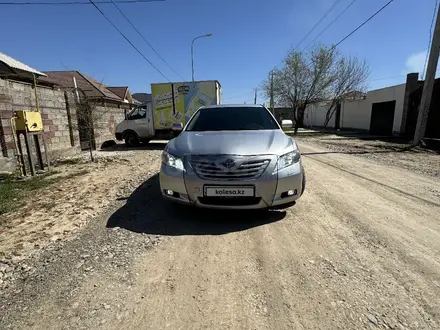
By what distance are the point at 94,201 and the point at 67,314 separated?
2.88 metres

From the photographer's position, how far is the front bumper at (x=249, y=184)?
3.10m

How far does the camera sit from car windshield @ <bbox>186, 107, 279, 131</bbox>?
4.41m

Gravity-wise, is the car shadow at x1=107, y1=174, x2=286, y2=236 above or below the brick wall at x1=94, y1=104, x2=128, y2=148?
below

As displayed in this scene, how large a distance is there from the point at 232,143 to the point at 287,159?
76 centimetres

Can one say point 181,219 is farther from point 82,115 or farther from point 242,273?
point 82,115

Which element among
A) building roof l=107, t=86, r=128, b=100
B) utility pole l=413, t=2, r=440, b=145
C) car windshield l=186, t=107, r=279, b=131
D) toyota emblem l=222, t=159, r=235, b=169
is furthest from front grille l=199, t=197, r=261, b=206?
building roof l=107, t=86, r=128, b=100

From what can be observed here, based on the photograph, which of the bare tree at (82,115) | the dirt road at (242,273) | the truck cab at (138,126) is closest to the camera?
the dirt road at (242,273)

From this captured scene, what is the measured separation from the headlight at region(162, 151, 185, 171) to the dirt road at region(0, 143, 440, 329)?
0.79 m

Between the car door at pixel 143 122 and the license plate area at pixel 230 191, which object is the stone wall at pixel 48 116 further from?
the license plate area at pixel 230 191

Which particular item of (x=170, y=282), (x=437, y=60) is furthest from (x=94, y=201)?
(x=437, y=60)

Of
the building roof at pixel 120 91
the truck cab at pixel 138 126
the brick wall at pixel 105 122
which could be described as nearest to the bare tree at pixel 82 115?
the brick wall at pixel 105 122

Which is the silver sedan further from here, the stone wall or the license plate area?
the stone wall

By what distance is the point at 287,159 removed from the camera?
10.8 ft

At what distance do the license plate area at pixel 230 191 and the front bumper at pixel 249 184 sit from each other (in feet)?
0.13
